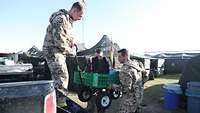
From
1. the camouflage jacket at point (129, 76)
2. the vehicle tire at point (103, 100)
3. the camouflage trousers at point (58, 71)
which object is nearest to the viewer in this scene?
the camouflage trousers at point (58, 71)

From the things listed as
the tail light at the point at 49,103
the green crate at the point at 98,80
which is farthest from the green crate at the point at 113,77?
the tail light at the point at 49,103

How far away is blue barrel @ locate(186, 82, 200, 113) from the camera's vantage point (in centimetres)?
790

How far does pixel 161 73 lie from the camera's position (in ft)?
67.0

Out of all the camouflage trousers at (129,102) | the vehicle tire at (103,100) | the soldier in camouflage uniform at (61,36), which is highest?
the soldier in camouflage uniform at (61,36)

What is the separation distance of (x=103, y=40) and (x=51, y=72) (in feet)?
34.7

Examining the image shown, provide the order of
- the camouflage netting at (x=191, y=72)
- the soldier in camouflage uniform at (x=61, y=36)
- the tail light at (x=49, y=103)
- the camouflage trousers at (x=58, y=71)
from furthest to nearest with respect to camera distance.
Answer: the camouflage netting at (x=191, y=72) → the soldier in camouflage uniform at (x=61, y=36) → the camouflage trousers at (x=58, y=71) → the tail light at (x=49, y=103)

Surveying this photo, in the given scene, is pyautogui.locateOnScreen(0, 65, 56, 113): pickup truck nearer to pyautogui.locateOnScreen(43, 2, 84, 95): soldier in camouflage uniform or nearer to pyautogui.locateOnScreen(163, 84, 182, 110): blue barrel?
pyautogui.locateOnScreen(43, 2, 84, 95): soldier in camouflage uniform

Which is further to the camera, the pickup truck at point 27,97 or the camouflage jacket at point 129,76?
the camouflage jacket at point 129,76

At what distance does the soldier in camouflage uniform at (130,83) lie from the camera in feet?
20.4

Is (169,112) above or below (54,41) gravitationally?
below

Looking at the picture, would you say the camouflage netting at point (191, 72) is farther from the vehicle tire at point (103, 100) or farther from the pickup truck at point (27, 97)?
the pickup truck at point (27, 97)

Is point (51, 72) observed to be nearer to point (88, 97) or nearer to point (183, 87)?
point (88, 97)

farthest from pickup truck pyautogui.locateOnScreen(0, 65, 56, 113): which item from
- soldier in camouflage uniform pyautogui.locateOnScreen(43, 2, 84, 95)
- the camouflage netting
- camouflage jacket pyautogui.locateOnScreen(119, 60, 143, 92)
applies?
the camouflage netting

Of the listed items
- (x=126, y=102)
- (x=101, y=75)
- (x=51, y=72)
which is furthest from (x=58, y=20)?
(x=101, y=75)
